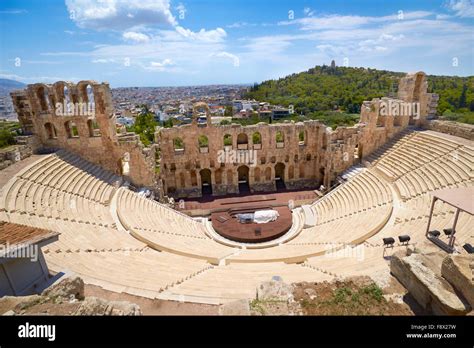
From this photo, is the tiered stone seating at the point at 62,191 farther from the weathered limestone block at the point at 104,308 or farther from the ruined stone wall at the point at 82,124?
the weathered limestone block at the point at 104,308

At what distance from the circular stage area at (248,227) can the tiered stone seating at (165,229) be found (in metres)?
1.23

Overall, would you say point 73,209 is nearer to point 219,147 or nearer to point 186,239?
point 186,239

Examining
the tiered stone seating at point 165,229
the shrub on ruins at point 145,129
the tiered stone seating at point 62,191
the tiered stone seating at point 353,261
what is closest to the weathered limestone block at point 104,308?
the tiered stone seating at point 353,261

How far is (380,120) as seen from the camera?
957 inches

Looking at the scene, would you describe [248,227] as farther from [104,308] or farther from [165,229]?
[104,308]

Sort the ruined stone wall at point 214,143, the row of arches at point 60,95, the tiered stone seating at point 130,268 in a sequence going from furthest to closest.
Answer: the ruined stone wall at point 214,143 → the row of arches at point 60,95 → the tiered stone seating at point 130,268

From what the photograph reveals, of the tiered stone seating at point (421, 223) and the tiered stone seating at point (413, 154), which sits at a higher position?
the tiered stone seating at point (413, 154)

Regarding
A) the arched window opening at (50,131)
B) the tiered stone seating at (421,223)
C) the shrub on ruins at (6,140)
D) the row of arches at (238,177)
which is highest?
the arched window opening at (50,131)

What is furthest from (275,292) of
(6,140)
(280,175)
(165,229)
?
(6,140)

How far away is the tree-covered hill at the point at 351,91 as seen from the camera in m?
50.6

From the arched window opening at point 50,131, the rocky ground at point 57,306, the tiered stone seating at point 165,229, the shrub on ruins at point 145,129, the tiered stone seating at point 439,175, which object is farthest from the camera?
the shrub on ruins at point 145,129

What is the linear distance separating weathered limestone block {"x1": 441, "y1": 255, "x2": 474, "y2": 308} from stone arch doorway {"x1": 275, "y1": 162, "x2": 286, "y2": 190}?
68.8 ft

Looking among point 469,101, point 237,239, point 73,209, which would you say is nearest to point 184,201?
point 237,239

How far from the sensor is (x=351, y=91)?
253 ft
